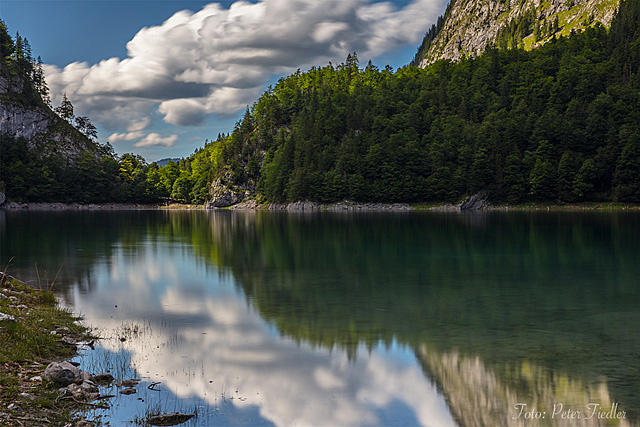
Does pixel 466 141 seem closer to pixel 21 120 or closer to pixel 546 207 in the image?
pixel 546 207

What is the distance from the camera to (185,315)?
16.8 m

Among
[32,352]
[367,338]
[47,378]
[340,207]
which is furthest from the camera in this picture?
[340,207]

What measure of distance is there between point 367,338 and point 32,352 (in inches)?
328

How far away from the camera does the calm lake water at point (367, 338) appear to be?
29.6 feet

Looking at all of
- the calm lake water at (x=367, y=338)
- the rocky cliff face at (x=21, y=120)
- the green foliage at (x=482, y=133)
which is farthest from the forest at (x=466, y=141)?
the calm lake water at (x=367, y=338)

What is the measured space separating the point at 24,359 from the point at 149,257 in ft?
80.9

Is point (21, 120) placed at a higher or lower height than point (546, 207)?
higher

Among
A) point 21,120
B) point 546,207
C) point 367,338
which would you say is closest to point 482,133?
point 546,207

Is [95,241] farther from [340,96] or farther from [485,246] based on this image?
[340,96]

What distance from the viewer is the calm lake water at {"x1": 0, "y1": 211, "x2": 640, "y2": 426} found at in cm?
901

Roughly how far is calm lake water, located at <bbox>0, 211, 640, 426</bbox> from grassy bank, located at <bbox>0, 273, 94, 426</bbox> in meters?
0.79

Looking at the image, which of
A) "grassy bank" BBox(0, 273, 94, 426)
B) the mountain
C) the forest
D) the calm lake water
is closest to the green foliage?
the forest

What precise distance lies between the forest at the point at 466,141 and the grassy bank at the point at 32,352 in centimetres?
13198

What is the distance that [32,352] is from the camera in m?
10.8
